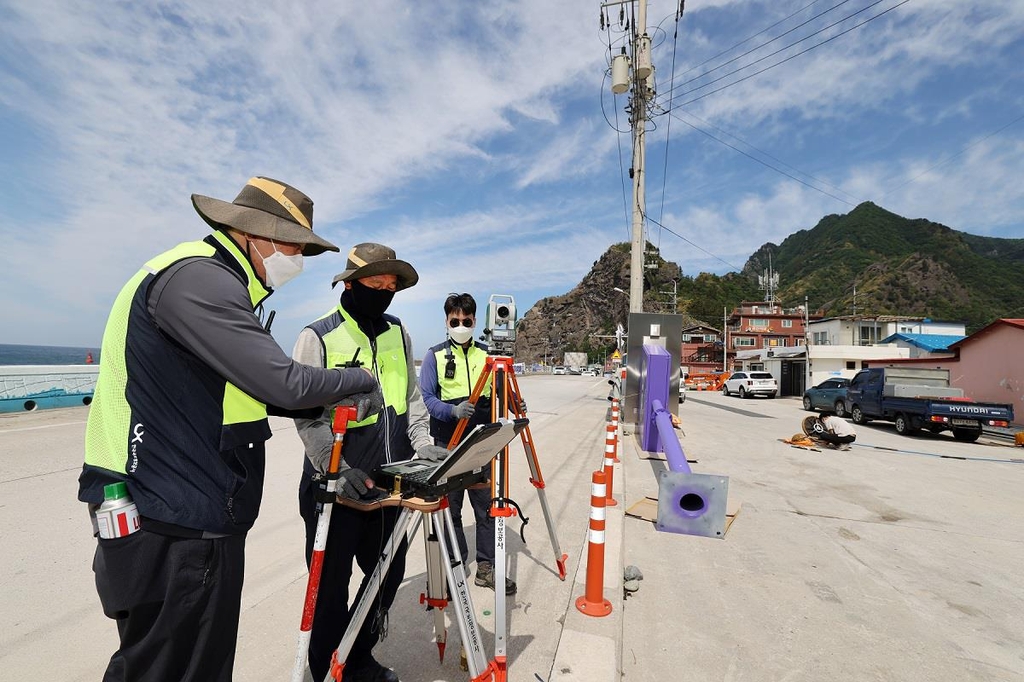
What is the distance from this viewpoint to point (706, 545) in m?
4.84

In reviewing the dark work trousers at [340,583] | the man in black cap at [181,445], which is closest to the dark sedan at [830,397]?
the dark work trousers at [340,583]

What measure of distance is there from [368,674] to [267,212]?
219 cm

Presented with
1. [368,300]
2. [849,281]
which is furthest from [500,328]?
[849,281]

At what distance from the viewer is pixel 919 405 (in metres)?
12.7

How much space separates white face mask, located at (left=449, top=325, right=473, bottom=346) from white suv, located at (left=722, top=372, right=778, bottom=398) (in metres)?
28.3

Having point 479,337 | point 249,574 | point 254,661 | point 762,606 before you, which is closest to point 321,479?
point 254,661

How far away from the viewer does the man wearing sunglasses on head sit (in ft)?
12.0

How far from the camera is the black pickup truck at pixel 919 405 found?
1180cm

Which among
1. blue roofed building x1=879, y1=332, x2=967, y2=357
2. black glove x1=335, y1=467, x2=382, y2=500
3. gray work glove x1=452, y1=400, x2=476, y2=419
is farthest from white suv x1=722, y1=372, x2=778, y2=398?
black glove x1=335, y1=467, x2=382, y2=500

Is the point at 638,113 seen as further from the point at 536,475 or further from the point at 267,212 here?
the point at 267,212

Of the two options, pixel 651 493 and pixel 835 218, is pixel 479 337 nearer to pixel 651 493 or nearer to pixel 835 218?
pixel 651 493

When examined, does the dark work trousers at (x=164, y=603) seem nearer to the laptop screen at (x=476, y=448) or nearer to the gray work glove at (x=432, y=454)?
the laptop screen at (x=476, y=448)

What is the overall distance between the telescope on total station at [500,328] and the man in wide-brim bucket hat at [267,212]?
2061mm

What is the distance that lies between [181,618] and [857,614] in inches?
167
